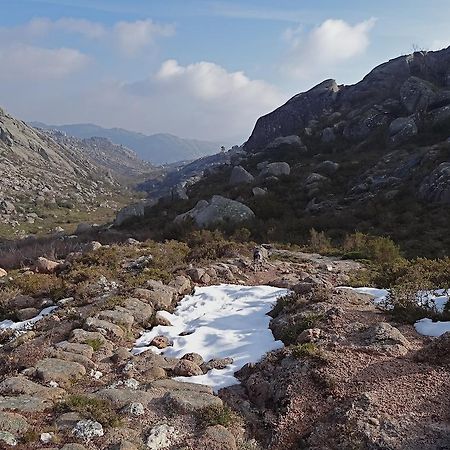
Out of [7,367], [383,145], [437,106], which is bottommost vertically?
[7,367]

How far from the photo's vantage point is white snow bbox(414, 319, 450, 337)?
7700 mm

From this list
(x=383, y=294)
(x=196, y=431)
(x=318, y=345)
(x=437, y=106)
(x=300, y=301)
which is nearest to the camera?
(x=196, y=431)

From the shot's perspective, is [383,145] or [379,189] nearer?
[379,189]

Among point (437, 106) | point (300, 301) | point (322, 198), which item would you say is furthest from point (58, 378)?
point (437, 106)

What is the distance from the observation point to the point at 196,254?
51.1 feet

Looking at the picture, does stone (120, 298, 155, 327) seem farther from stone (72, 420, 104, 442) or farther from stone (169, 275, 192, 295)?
stone (72, 420, 104, 442)

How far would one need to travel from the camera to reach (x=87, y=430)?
5.22 meters

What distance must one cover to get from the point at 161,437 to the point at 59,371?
2436 mm

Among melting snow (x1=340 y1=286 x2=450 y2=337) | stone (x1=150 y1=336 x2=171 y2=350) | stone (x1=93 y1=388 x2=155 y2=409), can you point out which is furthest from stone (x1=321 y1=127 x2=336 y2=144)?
stone (x1=93 y1=388 x2=155 y2=409)

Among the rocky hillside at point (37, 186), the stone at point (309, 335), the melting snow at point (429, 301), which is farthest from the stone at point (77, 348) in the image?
the rocky hillside at point (37, 186)

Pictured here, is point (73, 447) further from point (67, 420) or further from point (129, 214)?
point (129, 214)

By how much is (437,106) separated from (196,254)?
3056 centimetres

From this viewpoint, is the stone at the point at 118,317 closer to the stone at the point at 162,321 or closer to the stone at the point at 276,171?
the stone at the point at 162,321

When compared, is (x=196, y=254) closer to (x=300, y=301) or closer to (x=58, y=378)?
(x=300, y=301)
